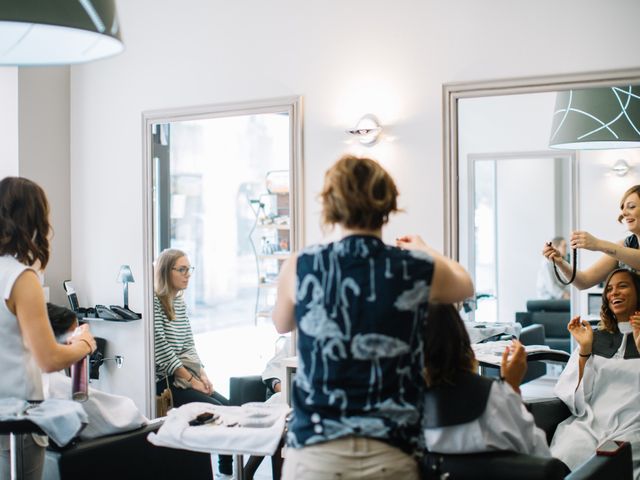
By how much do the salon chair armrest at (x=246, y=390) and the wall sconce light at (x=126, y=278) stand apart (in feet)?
2.78

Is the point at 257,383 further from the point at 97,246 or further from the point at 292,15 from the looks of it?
the point at 292,15

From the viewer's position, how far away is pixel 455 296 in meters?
1.69

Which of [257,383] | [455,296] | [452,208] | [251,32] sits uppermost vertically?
[251,32]

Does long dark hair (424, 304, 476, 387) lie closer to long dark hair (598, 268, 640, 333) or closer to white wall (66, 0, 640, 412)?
long dark hair (598, 268, 640, 333)

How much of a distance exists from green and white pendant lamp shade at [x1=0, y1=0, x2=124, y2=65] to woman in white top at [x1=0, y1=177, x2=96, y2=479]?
0.44 meters

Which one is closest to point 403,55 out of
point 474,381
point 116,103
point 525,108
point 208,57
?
point 525,108

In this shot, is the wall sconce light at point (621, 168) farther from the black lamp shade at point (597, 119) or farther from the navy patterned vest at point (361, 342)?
the navy patterned vest at point (361, 342)

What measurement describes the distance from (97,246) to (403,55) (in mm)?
2260

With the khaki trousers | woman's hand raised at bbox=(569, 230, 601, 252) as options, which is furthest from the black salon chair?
woman's hand raised at bbox=(569, 230, 601, 252)

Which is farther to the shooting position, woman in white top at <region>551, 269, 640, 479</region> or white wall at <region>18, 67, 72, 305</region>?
white wall at <region>18, 67, 72, 305</region>

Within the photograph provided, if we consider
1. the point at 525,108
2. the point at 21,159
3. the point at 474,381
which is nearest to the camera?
Result: the point at 474,381

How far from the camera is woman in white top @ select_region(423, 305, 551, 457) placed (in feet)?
6.33

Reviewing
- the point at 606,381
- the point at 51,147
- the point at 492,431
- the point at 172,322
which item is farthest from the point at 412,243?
the point at 51,147

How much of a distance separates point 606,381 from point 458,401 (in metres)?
1.12
